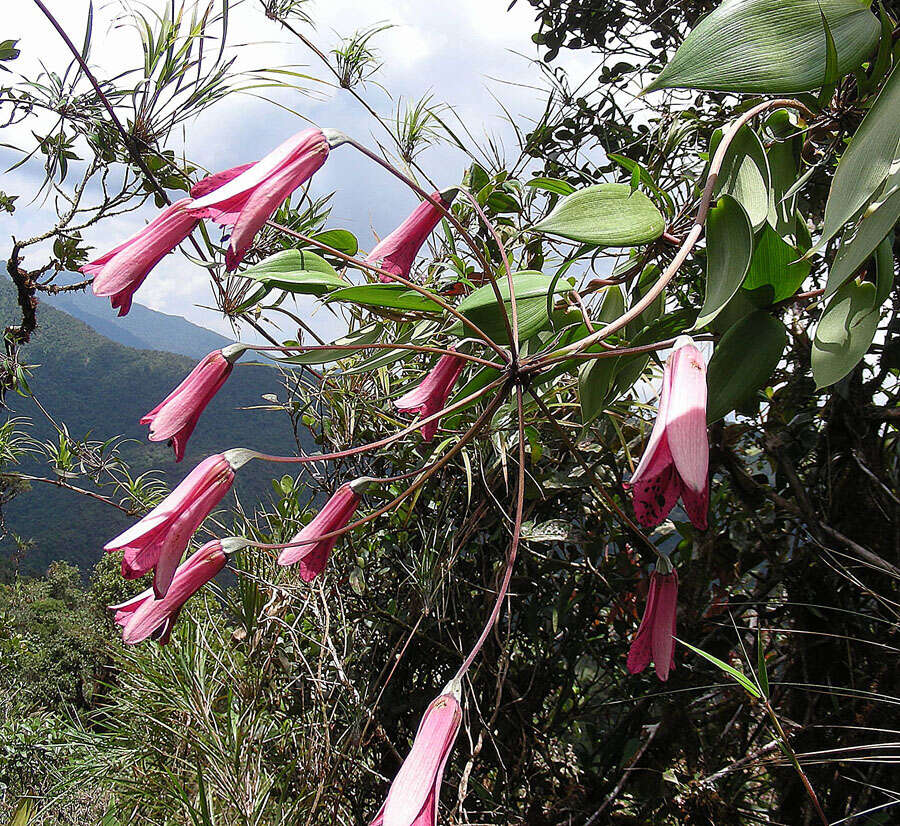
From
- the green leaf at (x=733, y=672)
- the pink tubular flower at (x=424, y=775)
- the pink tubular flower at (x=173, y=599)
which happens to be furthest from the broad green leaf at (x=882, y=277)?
the pink tubular flower at (x=173, y=599)

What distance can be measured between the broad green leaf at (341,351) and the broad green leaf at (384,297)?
0.04 m

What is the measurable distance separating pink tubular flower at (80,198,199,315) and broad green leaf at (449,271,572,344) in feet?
0.58

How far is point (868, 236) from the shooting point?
11.4 inches

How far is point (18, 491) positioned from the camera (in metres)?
1.52

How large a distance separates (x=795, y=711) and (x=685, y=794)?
17 cm

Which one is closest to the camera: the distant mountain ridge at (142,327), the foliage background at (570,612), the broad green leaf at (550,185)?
the broad green leaf at (550,185)

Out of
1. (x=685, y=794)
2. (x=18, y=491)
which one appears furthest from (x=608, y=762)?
(x=18, y=491)

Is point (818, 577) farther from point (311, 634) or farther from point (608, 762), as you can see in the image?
point (311, 634)

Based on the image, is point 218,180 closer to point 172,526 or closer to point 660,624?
point 172,526

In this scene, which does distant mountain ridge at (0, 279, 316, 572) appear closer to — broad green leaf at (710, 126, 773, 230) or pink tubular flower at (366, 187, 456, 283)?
pink tubular flower at (366, 187, 456, 283)

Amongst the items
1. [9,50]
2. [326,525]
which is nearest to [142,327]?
[9,50]

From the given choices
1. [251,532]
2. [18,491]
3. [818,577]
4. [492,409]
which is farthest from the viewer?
[18,491]

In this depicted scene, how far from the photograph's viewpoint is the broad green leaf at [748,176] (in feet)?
1.20

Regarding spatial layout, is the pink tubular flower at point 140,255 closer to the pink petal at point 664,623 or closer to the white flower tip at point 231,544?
the white flower tip at point 231,544
